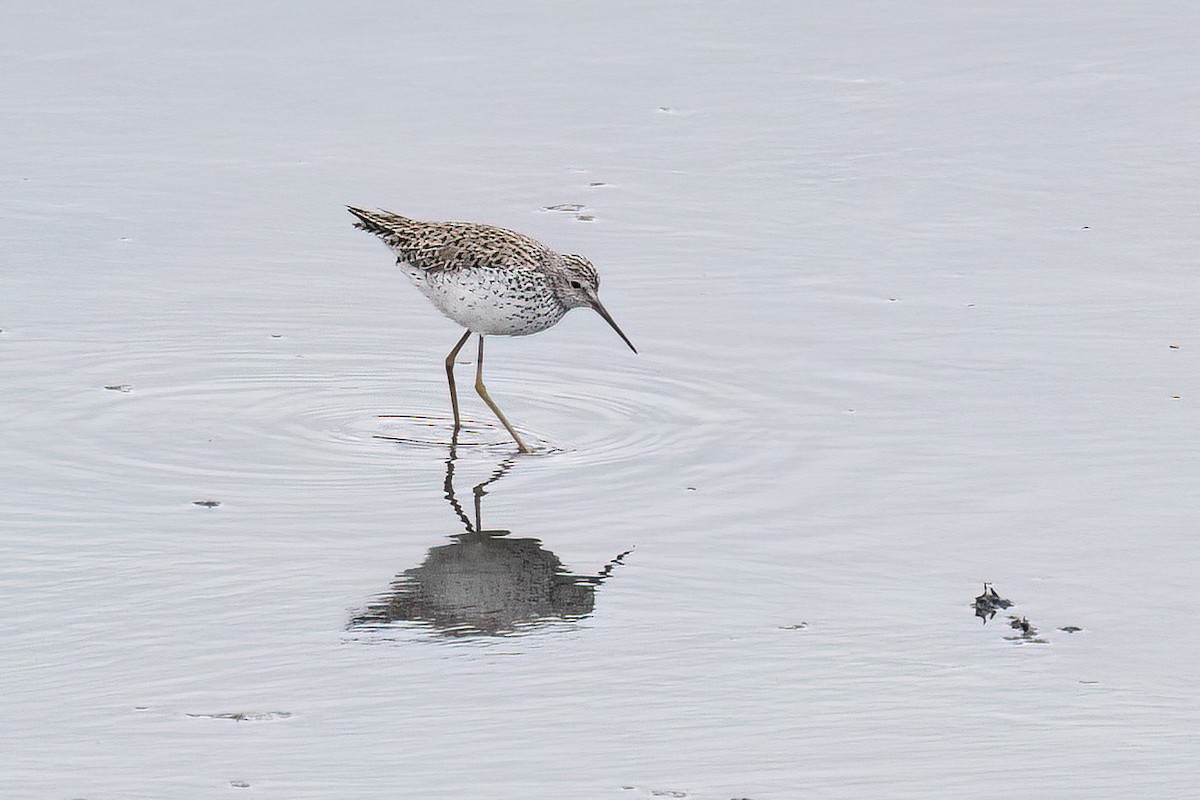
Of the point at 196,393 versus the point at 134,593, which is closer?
the point at 134,593

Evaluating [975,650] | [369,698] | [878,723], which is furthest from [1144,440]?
[369,698]

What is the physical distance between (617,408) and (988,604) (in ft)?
8.32

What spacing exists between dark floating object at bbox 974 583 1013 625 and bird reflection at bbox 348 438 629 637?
4.04ft

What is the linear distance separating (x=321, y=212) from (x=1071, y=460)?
15.7ft

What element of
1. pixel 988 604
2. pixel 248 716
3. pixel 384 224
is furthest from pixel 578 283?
pixel 248 716

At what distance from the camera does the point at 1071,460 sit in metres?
8.09

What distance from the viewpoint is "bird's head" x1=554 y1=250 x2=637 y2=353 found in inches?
356

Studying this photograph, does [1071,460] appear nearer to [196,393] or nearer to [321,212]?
[196,393]

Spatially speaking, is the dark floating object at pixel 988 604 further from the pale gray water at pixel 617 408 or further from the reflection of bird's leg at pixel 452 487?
the reflection of bird's leg at pixel 452 487

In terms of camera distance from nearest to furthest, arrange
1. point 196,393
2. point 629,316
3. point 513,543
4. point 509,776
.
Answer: point 509,776 < point 513,543 < point 196,393 < point 629,316

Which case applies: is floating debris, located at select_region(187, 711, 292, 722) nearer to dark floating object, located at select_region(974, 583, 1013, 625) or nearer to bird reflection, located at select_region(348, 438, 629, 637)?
bird reflection, located at select_region(348, 438, 629, 637)

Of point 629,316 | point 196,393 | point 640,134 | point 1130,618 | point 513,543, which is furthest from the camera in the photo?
point 640,134

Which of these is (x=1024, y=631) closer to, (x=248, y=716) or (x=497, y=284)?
(x=248, y=716)

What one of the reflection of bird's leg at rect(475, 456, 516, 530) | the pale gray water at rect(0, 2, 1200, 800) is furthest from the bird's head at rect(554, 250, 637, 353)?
the reflection of bird's leg at rect(475, 456, 516, 530)
